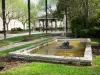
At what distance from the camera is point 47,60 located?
972cm

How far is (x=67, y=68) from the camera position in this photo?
8.41m

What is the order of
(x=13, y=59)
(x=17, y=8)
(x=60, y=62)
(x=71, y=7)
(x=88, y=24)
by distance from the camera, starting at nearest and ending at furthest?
(x=60, y=62) < (x=13, y=59) < (x=88, y=24) < (x=71, y=7) < (x=17, y=8)

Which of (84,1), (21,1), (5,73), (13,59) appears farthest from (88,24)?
(21,1)

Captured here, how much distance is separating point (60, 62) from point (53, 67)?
3.08 ft

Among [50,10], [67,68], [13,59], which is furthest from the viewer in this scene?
[50,10]

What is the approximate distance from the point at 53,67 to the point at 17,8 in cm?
4545

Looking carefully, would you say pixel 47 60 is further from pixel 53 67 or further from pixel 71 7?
pixel 71 7

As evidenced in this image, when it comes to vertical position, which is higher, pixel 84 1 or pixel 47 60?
pixel 84 1

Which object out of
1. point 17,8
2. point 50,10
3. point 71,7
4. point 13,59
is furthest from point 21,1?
point 13,59

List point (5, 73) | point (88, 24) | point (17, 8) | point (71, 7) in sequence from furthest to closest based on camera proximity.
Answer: point (17, 8)
point (71, 7)
point (88, 24)
point (5, 73)

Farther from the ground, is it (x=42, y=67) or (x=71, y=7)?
(x=71, y=7)

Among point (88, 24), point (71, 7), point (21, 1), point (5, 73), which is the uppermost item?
point (21, 1)

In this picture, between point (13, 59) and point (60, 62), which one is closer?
point (60, 62)

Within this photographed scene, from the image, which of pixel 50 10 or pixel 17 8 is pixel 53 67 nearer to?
pixel 17 8
